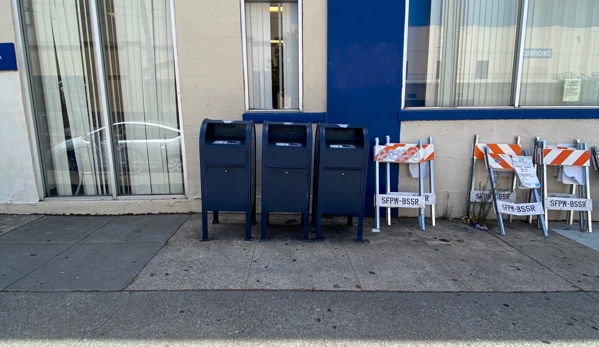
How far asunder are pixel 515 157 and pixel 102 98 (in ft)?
21.5

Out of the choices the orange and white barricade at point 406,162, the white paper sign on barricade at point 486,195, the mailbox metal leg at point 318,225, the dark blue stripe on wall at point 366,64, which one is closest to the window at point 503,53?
the dark blue stripe on wall at point 366,64

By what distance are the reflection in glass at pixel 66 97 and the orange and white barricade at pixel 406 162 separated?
4.49 meters

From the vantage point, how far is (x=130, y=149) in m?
5.32

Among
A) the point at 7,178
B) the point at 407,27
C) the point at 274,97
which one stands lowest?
the point at 7,178

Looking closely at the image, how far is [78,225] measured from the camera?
4.77 metres

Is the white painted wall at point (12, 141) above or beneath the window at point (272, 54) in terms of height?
beneath

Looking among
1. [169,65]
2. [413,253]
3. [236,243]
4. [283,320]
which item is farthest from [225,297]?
[169,65]

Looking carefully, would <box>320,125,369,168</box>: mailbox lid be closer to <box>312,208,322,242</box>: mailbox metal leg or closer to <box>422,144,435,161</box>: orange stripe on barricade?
<box>312,208,322,242</box>: mailbox metal leg

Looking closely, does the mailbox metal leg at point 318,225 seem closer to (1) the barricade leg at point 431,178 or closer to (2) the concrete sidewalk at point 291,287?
(2) the concrete sidewalk at point 291,287

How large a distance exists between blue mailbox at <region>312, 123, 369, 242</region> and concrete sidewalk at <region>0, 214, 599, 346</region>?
0.52 m

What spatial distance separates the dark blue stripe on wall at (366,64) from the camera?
4.75m

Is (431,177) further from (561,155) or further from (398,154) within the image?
(561,155)

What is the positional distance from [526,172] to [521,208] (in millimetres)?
551

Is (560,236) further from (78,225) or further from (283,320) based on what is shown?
(78,225)
